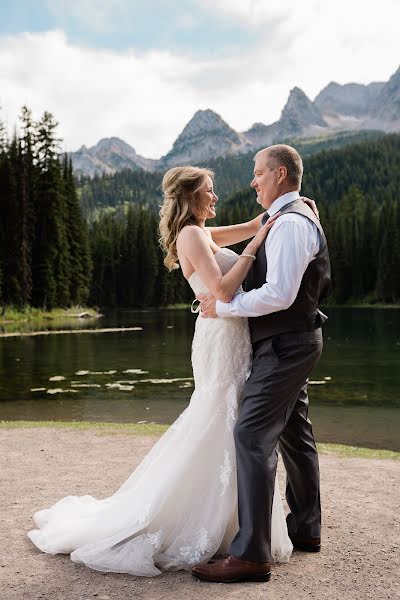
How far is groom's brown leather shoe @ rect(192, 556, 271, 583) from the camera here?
4.43 meters

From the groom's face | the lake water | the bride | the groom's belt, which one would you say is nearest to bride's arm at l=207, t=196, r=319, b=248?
the bride

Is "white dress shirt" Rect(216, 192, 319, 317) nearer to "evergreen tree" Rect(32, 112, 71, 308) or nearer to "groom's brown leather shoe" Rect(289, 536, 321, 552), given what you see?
"groom's brown leather shoe" Rect(289, 536, 321, 552)

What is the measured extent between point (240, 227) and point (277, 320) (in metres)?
1.45

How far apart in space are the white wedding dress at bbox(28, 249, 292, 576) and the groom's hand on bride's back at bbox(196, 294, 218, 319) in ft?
0.20

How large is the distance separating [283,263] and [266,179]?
2.02 ft

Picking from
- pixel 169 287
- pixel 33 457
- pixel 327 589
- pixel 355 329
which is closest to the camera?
pixel 327 589

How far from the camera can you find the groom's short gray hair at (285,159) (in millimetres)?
4465

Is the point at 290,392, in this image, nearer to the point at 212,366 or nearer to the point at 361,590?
the point at 212,366

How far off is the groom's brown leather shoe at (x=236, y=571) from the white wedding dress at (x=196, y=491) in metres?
0.23

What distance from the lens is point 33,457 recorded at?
29.2 feet

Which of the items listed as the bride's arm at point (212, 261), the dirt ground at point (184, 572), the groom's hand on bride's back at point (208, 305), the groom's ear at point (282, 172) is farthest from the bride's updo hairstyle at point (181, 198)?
the dirt ground at point (184, 572)

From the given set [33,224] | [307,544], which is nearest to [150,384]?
[307,544]

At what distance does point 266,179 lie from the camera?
14.9 feet

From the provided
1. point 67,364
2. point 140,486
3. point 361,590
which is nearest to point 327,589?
point 361,590
